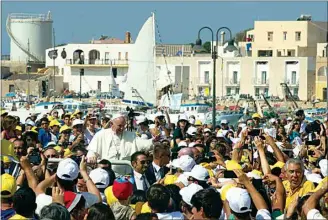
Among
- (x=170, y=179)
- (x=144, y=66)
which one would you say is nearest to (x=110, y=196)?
(x=170, y=179)

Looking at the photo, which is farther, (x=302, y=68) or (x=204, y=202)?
(x=302, y=68)

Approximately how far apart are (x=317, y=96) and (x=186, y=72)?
43.6 feet

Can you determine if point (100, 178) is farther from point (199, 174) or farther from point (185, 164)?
point (185, 164)

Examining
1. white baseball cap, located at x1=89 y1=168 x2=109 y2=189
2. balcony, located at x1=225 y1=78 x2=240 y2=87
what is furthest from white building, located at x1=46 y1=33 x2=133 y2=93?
white baseball cap, located at x1=89 y1=168 x2=109 y2=189

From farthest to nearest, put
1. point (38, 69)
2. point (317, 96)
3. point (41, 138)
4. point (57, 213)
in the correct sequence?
1. point (38, 69)
2. point (317, 96)
3. point (41, 138)
4. point (57, 213)

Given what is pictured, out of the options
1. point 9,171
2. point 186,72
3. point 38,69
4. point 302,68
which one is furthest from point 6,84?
point 9,171

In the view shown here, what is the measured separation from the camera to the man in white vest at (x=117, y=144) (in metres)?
14.1

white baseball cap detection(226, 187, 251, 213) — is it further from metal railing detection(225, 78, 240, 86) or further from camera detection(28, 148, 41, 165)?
metal railing detection(225, 78, 240, 86)

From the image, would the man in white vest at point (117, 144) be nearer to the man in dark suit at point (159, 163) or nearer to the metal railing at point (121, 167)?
the metal railing at point (121, 167)

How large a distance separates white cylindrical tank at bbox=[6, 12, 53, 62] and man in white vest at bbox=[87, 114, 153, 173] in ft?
354

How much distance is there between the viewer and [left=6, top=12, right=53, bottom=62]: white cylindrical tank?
4815 inches

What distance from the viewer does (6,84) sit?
4409 inches

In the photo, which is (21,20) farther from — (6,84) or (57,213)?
(57,213)

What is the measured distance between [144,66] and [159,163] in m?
44.3
